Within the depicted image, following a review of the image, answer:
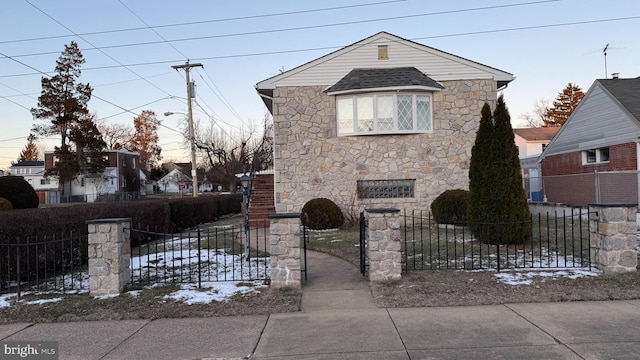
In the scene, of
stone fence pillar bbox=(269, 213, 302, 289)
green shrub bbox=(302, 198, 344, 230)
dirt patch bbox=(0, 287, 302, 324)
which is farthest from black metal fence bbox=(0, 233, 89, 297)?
green shrub bbox=(302, 198, 344, 230)

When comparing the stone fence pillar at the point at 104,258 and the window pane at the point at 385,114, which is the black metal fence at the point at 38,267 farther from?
the window pane at the point at 385,114

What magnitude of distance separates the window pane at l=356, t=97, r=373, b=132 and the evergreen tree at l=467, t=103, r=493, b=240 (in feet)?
18.4

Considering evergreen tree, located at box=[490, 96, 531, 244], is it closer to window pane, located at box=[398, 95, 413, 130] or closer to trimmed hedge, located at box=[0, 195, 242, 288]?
window pane, located at box=[398, 95, 413, 130]

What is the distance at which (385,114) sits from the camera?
A: 584 inches

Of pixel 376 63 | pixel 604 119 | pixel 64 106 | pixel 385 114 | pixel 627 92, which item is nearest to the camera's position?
pixel 385 114

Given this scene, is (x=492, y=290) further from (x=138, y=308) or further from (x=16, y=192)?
(x=16, y=192)

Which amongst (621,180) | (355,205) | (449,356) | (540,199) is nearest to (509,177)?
(449,356)

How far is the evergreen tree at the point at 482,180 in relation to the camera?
30.4 ft

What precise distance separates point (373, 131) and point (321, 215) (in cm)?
349

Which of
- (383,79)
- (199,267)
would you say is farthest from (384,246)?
(383,79)

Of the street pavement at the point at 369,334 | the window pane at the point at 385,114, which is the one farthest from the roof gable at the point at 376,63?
the street pavement at the point at 369,334

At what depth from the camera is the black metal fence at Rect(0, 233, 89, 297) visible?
7.10 m

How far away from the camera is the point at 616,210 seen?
23.1 feet

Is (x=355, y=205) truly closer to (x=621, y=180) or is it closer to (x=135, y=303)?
(x=135, y=303)
